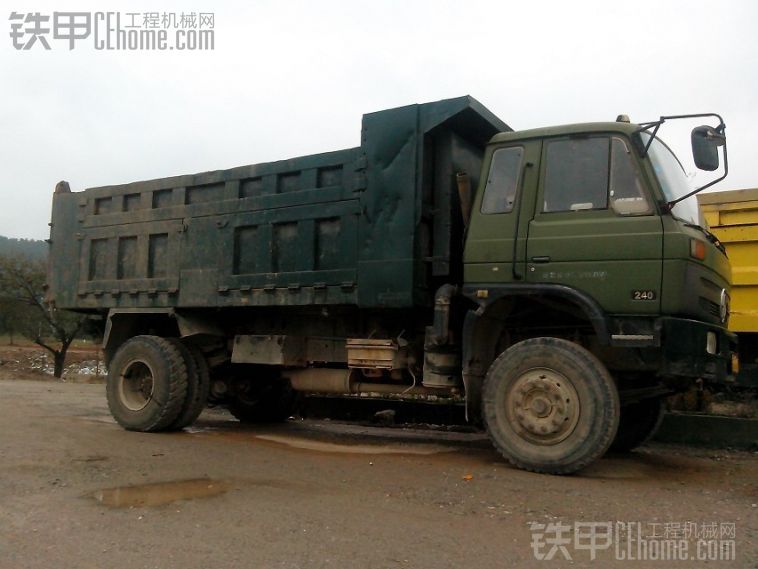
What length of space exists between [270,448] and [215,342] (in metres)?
1.97

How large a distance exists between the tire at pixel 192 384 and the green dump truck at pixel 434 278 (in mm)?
26

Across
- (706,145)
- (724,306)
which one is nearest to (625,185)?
(706,145)

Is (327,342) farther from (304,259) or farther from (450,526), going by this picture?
(450,526)

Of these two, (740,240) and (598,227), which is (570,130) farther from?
(740,240)

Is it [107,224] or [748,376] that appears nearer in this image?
[748,376]

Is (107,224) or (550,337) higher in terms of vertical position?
(107,224)

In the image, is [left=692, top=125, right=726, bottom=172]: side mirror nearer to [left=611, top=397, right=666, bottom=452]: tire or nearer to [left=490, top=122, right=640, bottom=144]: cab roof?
[left=490, top=122, right=640, bottom=144]: cab roof

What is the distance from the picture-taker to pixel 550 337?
17.9 ft

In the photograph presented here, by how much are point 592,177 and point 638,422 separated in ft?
8.59

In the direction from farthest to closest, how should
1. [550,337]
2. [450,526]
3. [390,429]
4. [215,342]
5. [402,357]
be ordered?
[390,429], [215,342], [402,357], [550,337], [450,526]

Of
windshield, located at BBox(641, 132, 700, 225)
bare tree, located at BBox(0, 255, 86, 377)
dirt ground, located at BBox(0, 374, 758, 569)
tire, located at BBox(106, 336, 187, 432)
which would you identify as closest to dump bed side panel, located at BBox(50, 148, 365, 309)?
tire, located at BBox(106, 336, 187, 432)

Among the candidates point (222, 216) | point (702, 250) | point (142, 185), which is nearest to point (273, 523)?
point (702, 250)

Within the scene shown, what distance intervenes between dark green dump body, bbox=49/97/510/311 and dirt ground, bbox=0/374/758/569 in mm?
1643

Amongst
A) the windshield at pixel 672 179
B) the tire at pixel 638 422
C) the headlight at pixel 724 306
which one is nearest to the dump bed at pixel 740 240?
the tire at pixel 638 422
